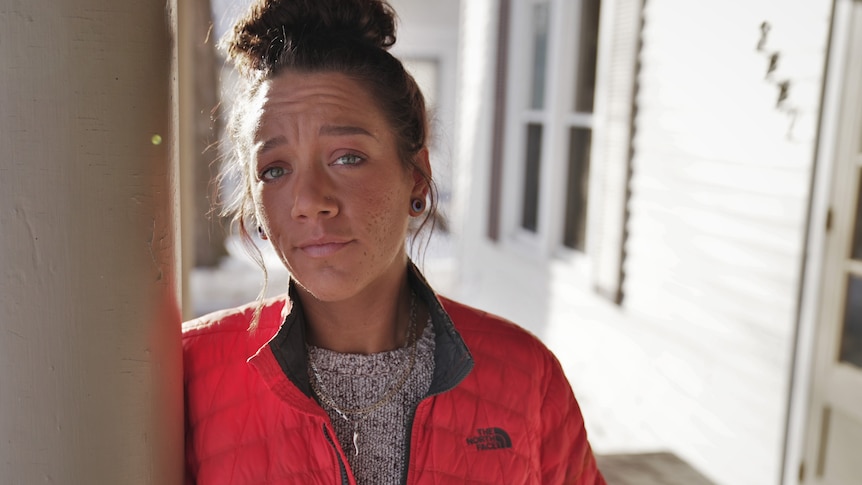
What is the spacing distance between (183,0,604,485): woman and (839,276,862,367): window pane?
1.76 meters

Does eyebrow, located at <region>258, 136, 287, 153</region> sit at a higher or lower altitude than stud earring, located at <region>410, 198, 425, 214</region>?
higher

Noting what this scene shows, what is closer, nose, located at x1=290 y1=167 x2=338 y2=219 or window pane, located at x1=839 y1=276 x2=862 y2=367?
nose, located at x1=290 y1=167 x2=338 y2=219

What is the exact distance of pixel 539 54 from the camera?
5.63 metres

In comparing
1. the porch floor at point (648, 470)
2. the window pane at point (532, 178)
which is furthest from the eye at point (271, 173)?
the window pane at point (532, 178)

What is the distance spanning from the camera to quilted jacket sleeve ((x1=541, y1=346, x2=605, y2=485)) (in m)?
1.38

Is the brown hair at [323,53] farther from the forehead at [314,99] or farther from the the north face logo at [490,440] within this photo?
the the north face logo at [490,440]

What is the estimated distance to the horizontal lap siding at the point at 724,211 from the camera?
292 cm

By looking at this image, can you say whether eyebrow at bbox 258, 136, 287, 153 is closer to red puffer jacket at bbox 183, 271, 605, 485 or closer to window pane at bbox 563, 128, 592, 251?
red puffer jacket at bbox 183, 271, 605, 485

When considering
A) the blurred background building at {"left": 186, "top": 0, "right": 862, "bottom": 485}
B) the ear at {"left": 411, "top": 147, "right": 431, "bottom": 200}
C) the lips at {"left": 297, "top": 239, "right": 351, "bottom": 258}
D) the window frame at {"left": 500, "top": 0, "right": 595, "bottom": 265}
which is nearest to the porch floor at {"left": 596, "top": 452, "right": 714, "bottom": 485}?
the blurred background building at {"left": 186, "top": 0, "right": 862, "bottom": 485}

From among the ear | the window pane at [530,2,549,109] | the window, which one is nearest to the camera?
the ear

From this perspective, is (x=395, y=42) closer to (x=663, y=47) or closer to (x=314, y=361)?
(x=314, y=361)

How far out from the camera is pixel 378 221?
4.14 ft

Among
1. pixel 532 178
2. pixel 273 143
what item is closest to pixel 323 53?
pixel 273 143

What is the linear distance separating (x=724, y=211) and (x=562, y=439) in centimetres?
230
